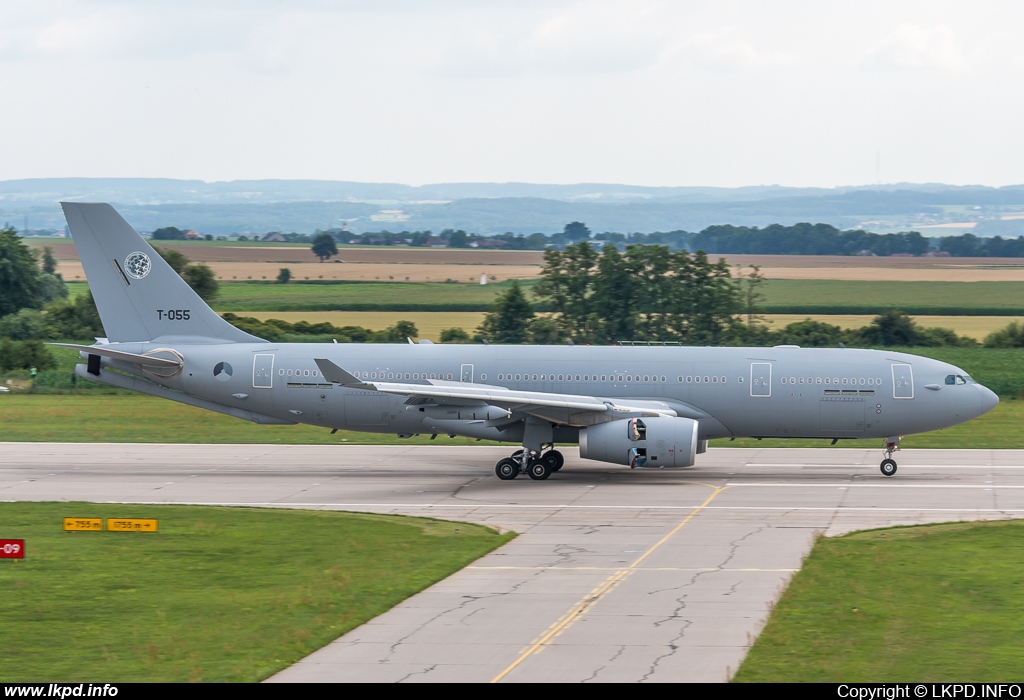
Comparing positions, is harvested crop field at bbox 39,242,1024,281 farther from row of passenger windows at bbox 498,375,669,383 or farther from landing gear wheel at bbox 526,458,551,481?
landing gear wheel at bbox 526,458,551,481

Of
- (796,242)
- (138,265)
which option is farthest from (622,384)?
(796,242)

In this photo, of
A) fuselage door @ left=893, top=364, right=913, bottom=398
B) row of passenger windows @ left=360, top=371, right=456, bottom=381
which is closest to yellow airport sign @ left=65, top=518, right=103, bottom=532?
row of passenger windows @ left=360, top=371, right=456, bottom=381

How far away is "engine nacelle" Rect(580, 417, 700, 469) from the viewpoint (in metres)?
32.0

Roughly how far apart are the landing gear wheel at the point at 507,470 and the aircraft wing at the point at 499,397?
1837 millimetres

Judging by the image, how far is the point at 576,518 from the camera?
2767 cm

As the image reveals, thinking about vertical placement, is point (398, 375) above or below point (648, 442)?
above

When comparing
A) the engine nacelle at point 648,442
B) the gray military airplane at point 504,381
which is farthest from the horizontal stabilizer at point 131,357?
the engine nacelle at point 648,442

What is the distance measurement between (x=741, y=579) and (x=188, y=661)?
393 inches

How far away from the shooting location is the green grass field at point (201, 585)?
15812 mm

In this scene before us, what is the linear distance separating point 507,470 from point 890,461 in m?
11.4

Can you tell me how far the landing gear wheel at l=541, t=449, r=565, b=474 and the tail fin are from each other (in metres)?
11.2

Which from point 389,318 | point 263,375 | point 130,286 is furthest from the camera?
point 389,318

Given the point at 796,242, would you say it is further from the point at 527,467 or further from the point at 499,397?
the point at 499,397

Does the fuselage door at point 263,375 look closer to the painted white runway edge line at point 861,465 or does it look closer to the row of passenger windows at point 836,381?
the painted white runway edge line at point 861,465
